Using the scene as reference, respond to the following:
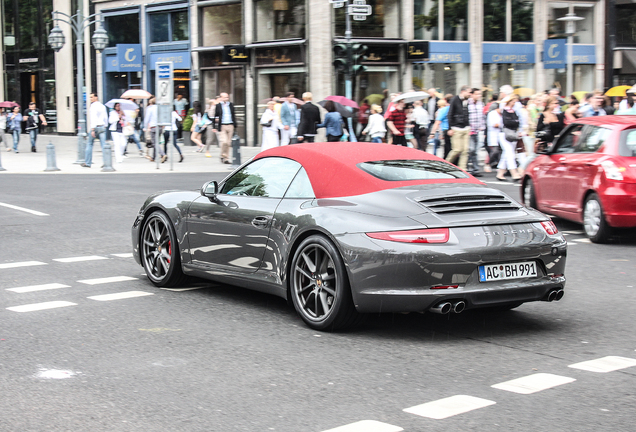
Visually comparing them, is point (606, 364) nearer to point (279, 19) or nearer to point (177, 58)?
point (279, 19)

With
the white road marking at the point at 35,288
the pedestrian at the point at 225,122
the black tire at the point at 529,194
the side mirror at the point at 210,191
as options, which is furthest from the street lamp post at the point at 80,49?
the side mirror at the point at 210,191

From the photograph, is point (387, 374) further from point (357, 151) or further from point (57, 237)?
point (57, 237)

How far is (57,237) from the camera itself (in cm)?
1153

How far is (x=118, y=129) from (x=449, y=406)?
22.8 meters

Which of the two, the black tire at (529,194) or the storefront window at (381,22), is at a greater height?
the storefront window at (381,22)

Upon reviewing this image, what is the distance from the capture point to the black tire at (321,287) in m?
6.03

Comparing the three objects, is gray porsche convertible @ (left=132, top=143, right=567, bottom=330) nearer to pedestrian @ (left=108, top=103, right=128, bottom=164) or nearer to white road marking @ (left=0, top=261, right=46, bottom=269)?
white road marking @ (left=0, top=261, right=46, bottom=269)

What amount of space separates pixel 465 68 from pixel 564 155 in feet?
75.7

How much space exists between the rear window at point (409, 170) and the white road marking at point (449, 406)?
225 cm

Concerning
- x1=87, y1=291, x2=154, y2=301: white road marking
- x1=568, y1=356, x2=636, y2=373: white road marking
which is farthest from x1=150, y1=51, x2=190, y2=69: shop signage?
x1=568, y1=356, x2=636, y2=373: white road marking

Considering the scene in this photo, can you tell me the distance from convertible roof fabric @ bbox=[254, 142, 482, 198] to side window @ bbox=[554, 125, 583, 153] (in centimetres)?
539

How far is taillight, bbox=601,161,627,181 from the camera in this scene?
10.8 meters

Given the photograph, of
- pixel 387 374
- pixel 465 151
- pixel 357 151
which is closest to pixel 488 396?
pixel 387 374

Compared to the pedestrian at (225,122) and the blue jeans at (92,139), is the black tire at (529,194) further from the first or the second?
the blue jeans at (92,139)
